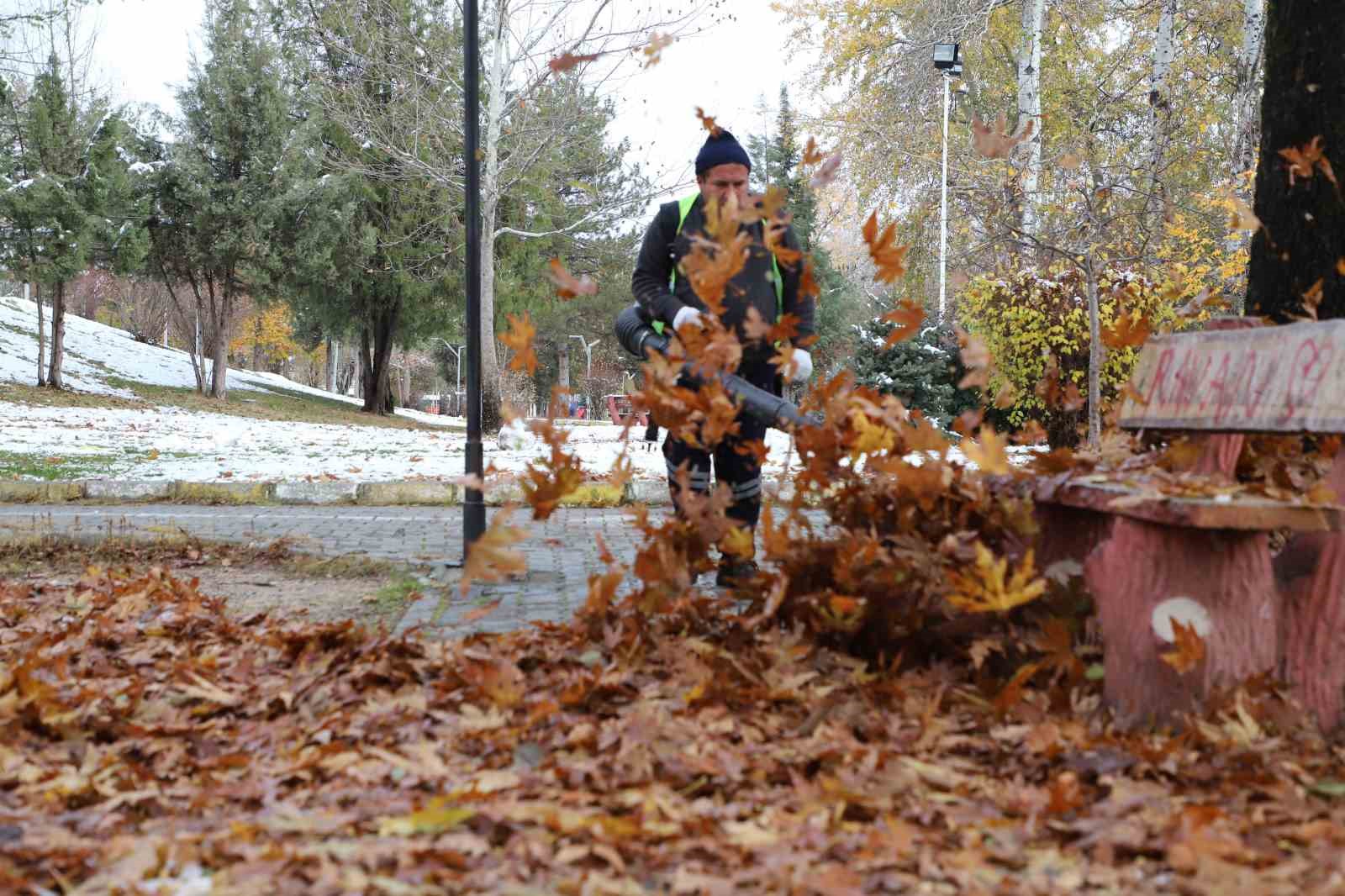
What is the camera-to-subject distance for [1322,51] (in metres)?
4.21

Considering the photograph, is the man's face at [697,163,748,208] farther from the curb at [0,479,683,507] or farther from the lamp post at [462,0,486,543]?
the curb at [0,479,683,507]

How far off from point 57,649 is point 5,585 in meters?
1.48

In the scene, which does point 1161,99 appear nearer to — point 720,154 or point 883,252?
point 720,154

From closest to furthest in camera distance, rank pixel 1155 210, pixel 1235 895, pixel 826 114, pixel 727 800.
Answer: pixel 1235 895
pixel 727 800
pixel 1155 210
pixel 826 114

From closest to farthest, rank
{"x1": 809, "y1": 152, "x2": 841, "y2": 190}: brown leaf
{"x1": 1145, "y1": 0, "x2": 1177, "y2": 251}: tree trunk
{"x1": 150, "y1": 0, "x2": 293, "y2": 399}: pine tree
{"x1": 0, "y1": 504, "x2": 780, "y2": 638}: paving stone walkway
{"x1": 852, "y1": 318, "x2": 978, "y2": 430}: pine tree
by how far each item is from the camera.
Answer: {"x1": 809, "y1": 152, "x2": 841, "y2": 190}: brown leaf → {"x1": 0, "y1": 504, "x2": 780, "y2": 638}: paving stone walkway → {"x1": 1145, "y1": 0, "x2": 1177, "y2": 251}: tree trunk → {"x1": 852, "y1": 318, "x2": 978, "y2": 430}: pine tree → {"x1": 150, "y1": 0, "x2": 293, "y2": 399}: pine tree

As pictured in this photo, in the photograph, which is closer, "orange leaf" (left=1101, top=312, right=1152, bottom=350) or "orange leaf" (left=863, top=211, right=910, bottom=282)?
"orange leaf" (left=863, top=211, right=910, bottom=282)

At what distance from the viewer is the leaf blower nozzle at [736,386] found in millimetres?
3846

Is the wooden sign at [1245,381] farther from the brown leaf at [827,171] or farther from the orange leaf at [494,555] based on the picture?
the orange leaf at [494,555]

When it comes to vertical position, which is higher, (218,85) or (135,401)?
(218,85)

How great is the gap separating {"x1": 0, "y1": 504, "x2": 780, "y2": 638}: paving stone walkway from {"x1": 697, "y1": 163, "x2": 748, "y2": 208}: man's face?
1433 mm

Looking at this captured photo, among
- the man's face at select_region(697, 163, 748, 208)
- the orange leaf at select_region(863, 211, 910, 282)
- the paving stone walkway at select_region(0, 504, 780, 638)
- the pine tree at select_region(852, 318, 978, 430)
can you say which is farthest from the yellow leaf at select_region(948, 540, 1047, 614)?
the pine tree at select_region(852, 318, 978, 430)

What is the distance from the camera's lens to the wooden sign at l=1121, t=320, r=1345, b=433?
112 inches

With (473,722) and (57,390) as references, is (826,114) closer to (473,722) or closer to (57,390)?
(57,390)

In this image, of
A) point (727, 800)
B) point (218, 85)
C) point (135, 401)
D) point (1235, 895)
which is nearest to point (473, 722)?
point (727, 800)
